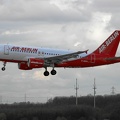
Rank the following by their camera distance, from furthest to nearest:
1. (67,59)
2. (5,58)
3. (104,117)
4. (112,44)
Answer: (104,117)
(112,44)
(67,59)
(5,58)

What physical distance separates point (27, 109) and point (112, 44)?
7432 cm

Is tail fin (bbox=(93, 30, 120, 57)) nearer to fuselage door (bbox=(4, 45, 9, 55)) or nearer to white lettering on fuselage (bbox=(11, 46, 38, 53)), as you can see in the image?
white lettering on fuselage (bbox=(11, 46, 38, 53))

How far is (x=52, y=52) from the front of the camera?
341 ft

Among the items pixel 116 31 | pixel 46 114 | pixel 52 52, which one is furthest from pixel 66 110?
pixel 52 52

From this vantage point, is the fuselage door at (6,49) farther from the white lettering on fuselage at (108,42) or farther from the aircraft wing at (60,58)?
the white lettering on fuselage at (108,42)

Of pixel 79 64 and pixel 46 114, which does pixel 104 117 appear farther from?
pixel 79 64

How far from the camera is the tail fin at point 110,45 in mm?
113062

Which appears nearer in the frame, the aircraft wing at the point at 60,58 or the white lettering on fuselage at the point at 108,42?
the aircraft wing at the point at 60,58

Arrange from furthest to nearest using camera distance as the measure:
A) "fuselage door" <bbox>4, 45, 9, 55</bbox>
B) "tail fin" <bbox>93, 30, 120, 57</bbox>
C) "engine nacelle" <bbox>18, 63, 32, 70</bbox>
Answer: "tail fin" <bbox>93, 30, 120, 57</bbox>
"engine nacelle" <bbox>18, 63, 32, 70</bbox>
"fuselage door" <bbox>4, 45, 9, 55</bbox>

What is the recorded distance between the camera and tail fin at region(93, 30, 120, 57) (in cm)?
A: 11306

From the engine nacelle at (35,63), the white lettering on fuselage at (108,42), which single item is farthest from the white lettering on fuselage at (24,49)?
the white lettering on fuselage at (108,42)

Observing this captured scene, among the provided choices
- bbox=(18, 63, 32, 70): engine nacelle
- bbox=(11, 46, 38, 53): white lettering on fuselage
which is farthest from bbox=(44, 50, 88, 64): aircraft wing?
bbox=(18, 63, 32, 70): engine nacelle

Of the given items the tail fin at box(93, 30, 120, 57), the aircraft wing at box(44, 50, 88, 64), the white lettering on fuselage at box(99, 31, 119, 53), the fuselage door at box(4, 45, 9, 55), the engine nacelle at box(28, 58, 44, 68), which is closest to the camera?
the fuselage door at box(4, 45, 9, 55)

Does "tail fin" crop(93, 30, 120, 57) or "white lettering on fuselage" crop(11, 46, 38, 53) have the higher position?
"tail fin" crop(93, 30, 120, 57)
